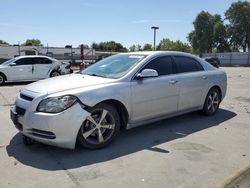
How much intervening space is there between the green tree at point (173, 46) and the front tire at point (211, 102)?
79631mm

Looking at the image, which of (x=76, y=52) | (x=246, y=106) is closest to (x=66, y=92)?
(x=246, y=106)

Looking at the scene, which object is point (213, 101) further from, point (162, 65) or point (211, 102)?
point (162, 65)

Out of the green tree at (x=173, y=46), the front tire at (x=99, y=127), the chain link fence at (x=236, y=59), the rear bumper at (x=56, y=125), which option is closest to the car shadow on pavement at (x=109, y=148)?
the front tire at (x=99, y=127)

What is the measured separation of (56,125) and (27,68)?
39.9 ft

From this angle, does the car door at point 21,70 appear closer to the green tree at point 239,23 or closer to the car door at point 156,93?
the car door at point 156,93

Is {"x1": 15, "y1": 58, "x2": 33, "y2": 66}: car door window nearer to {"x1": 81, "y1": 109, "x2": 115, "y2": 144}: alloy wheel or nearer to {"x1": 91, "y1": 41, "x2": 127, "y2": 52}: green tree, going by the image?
{"x1": 81, "y1": 109, "x2": 115, "y2": 144}: alloy wheel

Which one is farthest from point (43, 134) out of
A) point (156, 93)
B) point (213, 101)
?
point (213, 101)

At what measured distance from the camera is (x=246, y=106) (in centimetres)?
877

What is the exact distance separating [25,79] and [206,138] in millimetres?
12162

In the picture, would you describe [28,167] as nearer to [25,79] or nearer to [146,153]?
[146,153]

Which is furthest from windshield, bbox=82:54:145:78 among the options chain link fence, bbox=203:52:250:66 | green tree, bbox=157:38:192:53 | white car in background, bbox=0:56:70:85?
green tree, bbox=157:38:192:53

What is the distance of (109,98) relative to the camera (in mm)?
5051

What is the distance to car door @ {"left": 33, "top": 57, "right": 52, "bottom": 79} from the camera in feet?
53.2

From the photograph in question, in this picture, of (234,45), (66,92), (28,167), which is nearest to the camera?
(28,167)
